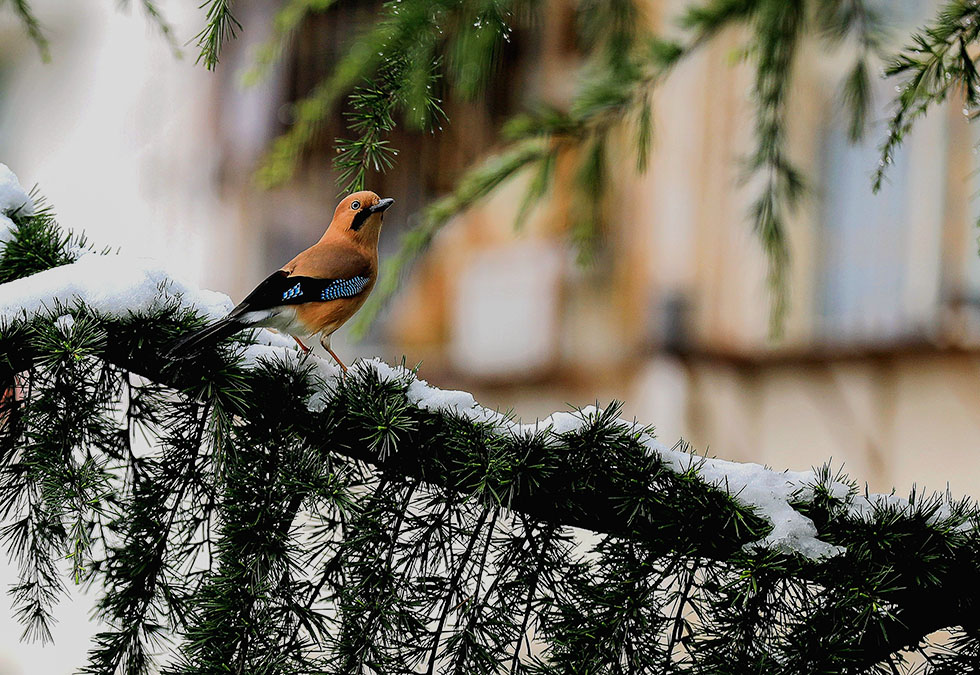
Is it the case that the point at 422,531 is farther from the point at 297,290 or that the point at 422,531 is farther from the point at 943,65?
the point at 943,65

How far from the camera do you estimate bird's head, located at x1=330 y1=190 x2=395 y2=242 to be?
557 mm

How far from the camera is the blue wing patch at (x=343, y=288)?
0.54 m

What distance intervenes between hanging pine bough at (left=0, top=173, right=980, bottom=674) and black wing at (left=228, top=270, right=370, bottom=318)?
31 mm

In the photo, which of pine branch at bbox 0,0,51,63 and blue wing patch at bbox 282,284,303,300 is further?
pine branch at bbox 0,0,51,63

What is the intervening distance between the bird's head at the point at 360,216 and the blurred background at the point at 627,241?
1.08m

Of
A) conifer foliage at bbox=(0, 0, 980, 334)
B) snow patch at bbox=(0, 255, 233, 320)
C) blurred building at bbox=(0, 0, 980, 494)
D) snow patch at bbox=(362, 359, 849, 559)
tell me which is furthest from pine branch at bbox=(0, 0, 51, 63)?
blurred building at bbox=(0, 0, 980, 494)

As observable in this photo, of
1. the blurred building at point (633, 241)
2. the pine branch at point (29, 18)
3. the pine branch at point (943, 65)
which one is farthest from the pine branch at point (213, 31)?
the blurred building at point (633, 241)

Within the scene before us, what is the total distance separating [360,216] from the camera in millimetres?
558

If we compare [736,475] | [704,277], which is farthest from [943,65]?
[704,277]

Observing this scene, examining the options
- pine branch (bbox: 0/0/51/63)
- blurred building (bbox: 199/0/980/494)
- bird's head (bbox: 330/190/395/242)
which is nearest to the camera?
bird's head (bbox: 330/190/395/242)

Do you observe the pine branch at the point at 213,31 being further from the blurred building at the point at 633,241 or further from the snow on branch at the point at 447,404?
the blurred building at the point at 633,241

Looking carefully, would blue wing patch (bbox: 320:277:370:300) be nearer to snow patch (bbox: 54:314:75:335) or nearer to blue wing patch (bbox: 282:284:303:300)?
blue wing patch (bbox: 282:284:303:300)

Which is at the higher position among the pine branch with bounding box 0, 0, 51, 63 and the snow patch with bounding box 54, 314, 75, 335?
the pine branch with bounding box 0, 0, 51, 63

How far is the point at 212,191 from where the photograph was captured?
9.57 feet
